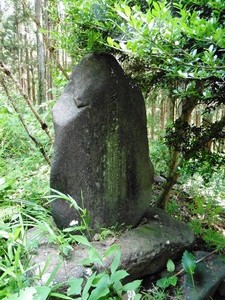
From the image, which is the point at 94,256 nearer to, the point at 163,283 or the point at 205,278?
the point at 163,283

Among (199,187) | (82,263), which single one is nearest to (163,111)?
(199,187)

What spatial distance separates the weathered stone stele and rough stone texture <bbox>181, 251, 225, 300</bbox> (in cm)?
74

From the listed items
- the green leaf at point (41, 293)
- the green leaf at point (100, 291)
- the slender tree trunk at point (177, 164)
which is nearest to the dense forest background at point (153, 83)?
the slender tree trunk at point (177, 164)

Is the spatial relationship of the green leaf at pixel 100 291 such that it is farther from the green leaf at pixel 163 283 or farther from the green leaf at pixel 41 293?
the green leaf at pixel 163 283

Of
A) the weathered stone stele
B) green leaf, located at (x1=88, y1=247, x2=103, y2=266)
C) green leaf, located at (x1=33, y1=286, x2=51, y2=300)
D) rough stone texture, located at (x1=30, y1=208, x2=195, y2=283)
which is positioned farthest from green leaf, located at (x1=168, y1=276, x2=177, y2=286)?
green leaf, located at (x1=33, y1=286, x2=51, y2=300)

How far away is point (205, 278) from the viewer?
2385 mm

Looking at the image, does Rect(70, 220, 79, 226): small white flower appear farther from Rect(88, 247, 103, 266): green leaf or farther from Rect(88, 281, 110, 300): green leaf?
Rect(88, 281, 110, 300): green leaf

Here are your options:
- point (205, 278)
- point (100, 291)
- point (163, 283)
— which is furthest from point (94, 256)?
point (205, 278)

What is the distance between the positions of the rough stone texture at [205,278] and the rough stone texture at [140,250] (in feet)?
0.67

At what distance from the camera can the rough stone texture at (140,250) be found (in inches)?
78.6

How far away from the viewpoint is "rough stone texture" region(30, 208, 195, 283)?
78.6 inches

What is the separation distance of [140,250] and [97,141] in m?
0.93

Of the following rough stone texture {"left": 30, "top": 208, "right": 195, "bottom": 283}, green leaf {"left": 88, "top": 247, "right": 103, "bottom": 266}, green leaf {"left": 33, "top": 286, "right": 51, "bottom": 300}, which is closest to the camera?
green leaf {"left": 33, "top": 286, "right": 51, "bottom": 300}

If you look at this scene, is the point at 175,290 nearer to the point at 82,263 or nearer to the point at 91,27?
the point at 82,263
